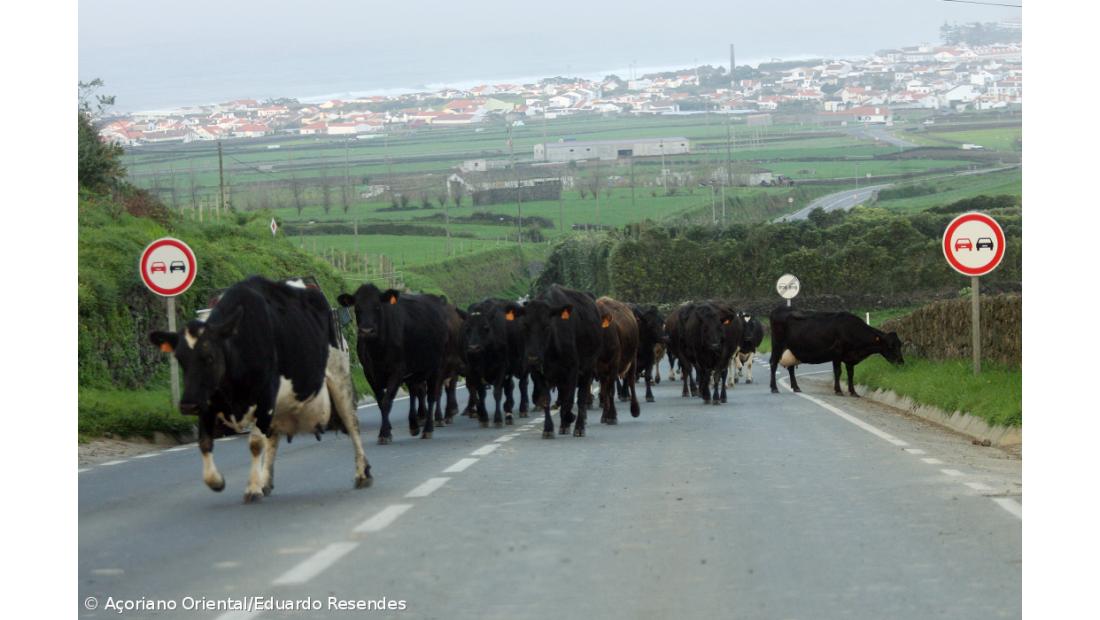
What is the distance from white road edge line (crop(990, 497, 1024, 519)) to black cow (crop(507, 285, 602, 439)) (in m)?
7.82

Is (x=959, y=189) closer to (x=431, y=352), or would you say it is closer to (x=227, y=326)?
(x=431, y=352)

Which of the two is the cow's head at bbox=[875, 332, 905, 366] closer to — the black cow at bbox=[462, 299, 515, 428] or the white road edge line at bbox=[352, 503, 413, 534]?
the black cow at bbox=[462, 299, 515, 428]

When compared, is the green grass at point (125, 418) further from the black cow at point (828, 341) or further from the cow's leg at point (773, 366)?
the black cow at point (828, 341)

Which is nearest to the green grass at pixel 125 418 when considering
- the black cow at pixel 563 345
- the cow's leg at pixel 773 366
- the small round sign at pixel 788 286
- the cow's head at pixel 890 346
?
the black cow at pixel 563 345

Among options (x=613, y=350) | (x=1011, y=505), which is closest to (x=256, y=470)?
(x=1011, y=505)

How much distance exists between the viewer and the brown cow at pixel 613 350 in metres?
21.5

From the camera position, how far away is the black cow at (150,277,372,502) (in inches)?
436

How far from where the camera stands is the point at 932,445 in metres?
17.6

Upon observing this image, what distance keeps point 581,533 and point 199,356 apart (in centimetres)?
291

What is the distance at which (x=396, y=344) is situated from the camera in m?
19.6

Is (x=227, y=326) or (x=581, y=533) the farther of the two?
(x=227, y=326)

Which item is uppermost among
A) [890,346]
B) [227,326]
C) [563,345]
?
[227,326]

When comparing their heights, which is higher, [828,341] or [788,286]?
[788,286]
